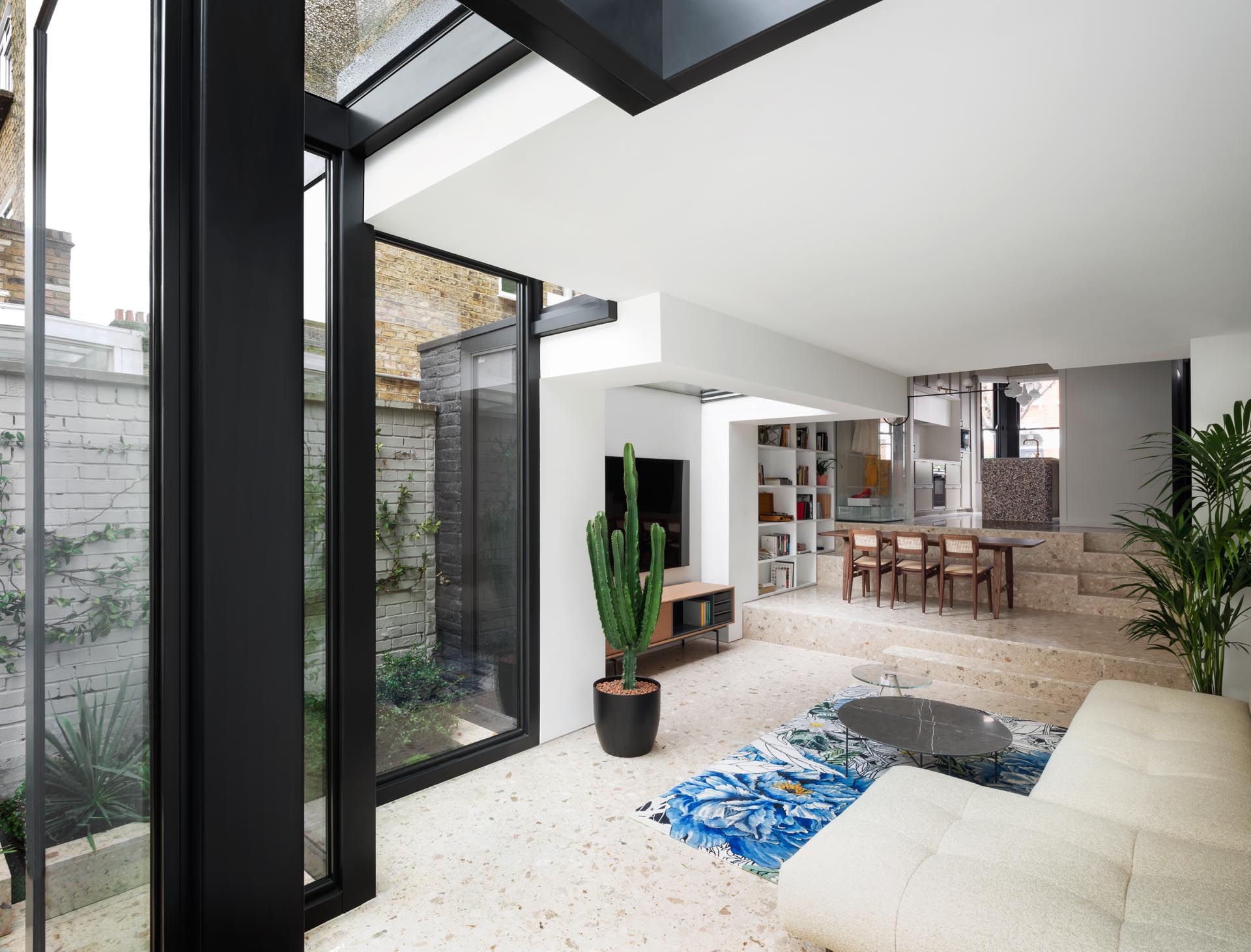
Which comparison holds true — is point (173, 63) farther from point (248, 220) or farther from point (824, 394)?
point (824, 394)

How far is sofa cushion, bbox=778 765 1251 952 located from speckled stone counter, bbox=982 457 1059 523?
8395mm

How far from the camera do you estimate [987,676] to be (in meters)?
4.85

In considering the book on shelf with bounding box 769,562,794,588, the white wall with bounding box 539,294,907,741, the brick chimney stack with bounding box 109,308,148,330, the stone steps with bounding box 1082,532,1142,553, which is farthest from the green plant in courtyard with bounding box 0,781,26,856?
the stone steps with bounding box 1082,532,1142,553

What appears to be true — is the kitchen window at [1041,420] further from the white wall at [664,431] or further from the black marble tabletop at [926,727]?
the black marble tabletop at [926,727]

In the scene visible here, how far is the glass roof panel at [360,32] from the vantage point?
1.89 meters

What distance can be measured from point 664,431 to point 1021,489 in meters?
6.41

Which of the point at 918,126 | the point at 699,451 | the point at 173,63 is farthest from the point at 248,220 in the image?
the point at 699,451

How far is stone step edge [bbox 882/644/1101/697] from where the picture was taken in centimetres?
466

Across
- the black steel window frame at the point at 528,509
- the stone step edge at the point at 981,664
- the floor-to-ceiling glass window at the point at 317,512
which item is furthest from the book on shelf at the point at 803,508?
the floor-to-ceiling glass window at the point at 317,512

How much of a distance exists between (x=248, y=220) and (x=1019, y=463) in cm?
1070

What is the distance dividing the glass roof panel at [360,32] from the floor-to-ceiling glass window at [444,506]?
0.89m

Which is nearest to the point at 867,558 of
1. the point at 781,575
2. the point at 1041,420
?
the point at 781,575

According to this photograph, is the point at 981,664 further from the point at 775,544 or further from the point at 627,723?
the point at 627,723

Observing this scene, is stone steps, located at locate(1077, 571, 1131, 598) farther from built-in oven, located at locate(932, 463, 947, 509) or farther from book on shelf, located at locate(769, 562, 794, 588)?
built-in oven, located at locate(932, 463, 947, 509)
